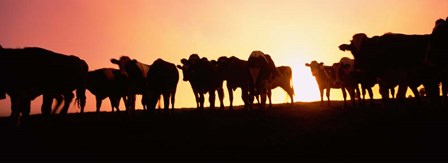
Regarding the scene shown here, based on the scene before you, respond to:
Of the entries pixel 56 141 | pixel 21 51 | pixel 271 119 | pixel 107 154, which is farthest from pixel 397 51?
pixel 21 51

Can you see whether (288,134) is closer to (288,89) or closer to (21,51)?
(21,51)

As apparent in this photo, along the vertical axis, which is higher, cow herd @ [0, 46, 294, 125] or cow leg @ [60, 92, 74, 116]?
cow herd @ [0, 46, 294, 125]

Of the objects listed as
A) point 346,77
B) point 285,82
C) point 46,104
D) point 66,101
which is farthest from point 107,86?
point 346,77

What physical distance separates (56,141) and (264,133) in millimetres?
5466

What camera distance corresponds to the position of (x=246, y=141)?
370 inches

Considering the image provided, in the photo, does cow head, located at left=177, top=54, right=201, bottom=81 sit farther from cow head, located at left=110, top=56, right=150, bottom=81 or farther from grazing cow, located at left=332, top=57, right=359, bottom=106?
grazing cow, located at left=332, top=57, right=359, bottom=106

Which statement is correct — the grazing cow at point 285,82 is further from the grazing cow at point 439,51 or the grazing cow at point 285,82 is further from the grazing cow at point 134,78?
the grazing cow at point 439,51

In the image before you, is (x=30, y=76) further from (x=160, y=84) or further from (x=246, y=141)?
(x=246, y=141)

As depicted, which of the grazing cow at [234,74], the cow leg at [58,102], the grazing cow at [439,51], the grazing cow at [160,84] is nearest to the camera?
the grazing cow at [439,51]

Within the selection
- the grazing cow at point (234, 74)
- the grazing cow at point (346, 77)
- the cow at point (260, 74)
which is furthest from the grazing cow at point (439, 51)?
the grazing cow at point (234, 74)

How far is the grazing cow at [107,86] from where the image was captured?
20844mm

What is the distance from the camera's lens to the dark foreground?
7.64 meters

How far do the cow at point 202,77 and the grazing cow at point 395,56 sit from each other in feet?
21.2

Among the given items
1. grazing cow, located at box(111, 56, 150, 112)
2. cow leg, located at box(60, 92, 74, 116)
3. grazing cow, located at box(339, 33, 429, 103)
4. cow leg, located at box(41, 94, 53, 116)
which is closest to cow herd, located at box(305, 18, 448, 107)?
grazing cow, located at box(339, 33, 429, 103)
